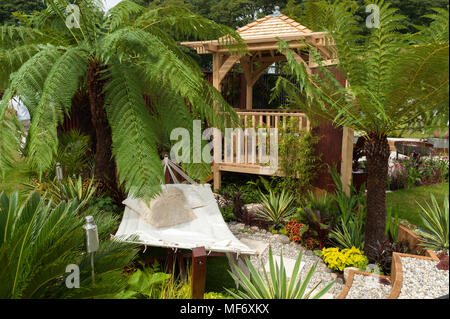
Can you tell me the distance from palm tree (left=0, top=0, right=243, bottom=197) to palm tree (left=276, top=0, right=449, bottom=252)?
2.76 ft

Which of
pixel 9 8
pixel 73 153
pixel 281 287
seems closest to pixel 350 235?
pixel 281 287

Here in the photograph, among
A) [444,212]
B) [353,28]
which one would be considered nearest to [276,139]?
[353,28]

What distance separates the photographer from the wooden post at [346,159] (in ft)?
13.4

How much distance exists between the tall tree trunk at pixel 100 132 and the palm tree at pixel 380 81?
1444 millimetres

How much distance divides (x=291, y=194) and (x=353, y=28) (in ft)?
9.53

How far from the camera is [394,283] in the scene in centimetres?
126

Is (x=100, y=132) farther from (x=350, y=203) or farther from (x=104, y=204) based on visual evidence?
(x=350, y=203)

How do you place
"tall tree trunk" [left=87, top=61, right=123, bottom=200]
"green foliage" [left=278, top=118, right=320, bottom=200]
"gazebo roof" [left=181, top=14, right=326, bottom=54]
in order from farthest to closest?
"green foliage" [left=278, top=118, right=320, bottom=200] → "gazebo roof" [left=181, top=14, right=326, bottom=54] → "tall tree trunk" [left=87, top=61, right=123, bottom=200]

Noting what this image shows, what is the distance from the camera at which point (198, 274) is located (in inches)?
62.2

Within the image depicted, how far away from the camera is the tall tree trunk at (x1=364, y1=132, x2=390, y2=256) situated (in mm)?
2691

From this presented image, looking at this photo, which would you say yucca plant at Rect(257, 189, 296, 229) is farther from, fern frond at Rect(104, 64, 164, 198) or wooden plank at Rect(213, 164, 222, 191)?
fern frond at Rect(104, 64, 164, 198)

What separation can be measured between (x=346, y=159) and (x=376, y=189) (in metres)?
1.32

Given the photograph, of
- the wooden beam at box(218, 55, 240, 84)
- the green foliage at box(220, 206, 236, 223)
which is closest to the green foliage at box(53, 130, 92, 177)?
the green foliage at box(220, 206, 236, 223)

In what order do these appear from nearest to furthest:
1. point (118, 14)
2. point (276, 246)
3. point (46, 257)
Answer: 1. point (46, 257)
2. point (118, 14)
3. point (276, 246)
